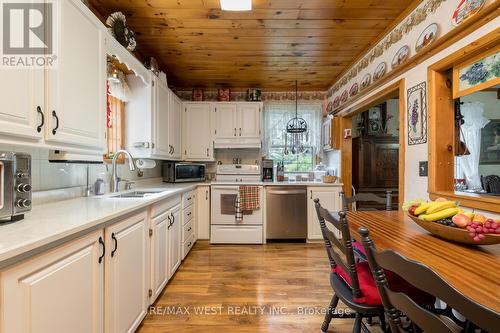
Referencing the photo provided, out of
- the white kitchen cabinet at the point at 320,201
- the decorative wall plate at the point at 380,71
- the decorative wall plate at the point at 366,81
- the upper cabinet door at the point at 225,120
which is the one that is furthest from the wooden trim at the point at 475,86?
the upper cabinet door at the point at 225,120

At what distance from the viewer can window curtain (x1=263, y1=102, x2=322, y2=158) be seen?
168 inches

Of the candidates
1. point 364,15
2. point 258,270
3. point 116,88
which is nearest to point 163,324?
point 258,270

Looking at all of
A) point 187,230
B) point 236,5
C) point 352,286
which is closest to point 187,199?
point 187,230

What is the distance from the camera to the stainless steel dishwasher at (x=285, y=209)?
3541 mm

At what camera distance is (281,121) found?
428 centimetres

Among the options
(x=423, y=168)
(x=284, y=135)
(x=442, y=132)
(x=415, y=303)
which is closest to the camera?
(x=415, y=303)

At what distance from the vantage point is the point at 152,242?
190 centimetres

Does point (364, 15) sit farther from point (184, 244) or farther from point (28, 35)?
point (184, 244)

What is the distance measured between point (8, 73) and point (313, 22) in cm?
229

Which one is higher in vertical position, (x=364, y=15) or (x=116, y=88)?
(x=364, y=15)

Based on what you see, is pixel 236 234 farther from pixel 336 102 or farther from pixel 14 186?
pixel 14 186

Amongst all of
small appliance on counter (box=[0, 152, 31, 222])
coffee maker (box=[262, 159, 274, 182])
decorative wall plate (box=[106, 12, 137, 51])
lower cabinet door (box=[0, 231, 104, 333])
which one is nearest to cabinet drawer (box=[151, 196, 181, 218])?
lower cabinet door (box=[0, 231, 104, 333])

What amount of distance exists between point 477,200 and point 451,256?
2.77ft

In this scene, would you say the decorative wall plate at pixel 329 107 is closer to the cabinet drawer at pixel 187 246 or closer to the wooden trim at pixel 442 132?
the wooden trim at pixel 442 132
